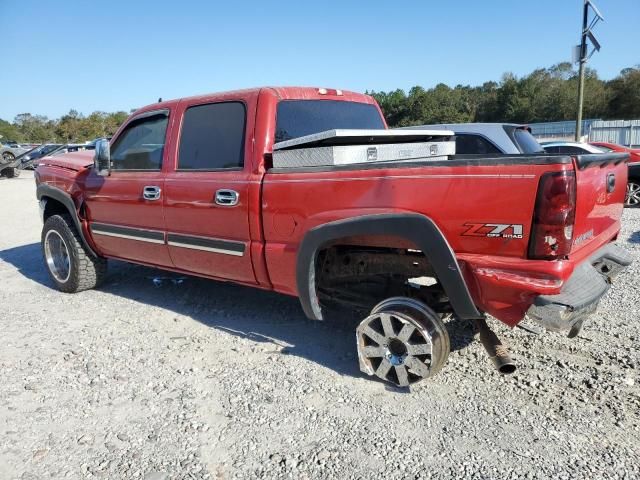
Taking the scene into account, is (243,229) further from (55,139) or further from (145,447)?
(55,139)

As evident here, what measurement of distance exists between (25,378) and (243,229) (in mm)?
1804

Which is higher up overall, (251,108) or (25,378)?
(251,108)

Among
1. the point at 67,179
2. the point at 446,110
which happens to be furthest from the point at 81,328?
the point at 446,110

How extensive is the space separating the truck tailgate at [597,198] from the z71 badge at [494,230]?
1.11 feet

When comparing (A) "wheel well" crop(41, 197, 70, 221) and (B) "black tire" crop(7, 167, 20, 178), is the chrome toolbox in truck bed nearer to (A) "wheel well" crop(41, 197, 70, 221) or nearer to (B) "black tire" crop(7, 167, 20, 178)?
(A) "wheel well" crop(41, 197, 70, 221)

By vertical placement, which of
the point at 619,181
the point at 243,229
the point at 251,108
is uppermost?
the point at 251,108

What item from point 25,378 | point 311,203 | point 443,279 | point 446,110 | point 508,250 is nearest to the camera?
point 508,250

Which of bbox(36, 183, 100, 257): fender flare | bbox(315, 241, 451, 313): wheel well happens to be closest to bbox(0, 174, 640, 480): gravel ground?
bbox(315, 241, 451, 313): wheel well

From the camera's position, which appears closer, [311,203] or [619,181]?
[311,203]

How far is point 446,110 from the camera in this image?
4734 cm

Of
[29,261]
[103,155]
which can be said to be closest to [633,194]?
[103,155]

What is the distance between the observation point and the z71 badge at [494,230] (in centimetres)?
263

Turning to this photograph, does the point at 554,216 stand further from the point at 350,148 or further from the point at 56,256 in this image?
the point at 56,256

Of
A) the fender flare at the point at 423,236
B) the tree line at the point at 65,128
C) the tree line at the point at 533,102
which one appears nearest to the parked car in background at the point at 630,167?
the fender flare at the point at 423,236
